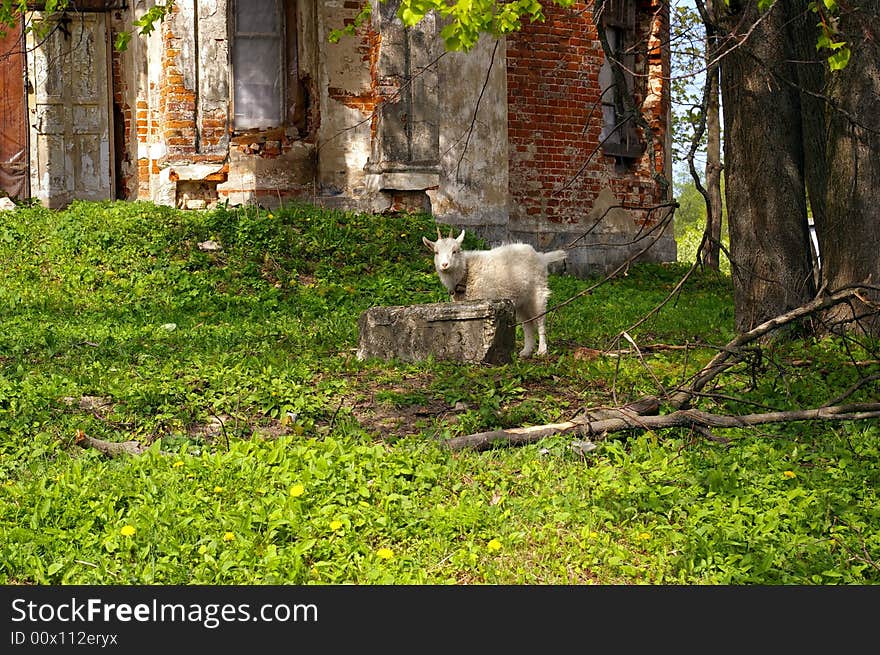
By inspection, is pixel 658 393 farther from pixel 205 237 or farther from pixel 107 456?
pixel 205 237

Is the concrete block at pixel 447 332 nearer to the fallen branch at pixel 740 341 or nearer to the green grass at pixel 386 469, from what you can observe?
the green grass at pixel 386 469

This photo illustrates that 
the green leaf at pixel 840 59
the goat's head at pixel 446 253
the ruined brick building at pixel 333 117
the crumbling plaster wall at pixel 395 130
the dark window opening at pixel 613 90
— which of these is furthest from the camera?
the dark window opening at pixel 613 90

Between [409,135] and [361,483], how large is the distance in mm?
10104

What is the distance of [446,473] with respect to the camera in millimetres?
5301

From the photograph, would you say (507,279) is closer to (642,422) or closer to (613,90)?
(642,422)

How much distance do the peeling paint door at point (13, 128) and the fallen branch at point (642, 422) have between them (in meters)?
13.0

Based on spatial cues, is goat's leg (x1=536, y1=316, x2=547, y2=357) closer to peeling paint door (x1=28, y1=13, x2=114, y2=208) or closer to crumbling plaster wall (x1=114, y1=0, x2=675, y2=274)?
crumbling plaster wall (x1=114, y1=0, x2=675, y2=274)

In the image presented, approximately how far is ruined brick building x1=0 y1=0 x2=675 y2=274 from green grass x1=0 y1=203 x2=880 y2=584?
5.18 metres

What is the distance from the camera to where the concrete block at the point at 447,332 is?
770 cm

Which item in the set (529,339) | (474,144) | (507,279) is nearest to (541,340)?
(529,339)

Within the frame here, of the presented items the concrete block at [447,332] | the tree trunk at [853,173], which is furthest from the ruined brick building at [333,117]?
the concrete block at [447,332]

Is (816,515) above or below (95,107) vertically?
below

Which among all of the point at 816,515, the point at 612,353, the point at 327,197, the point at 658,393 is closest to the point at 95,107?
the point at 327,197

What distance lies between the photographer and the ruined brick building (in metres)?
14.5
